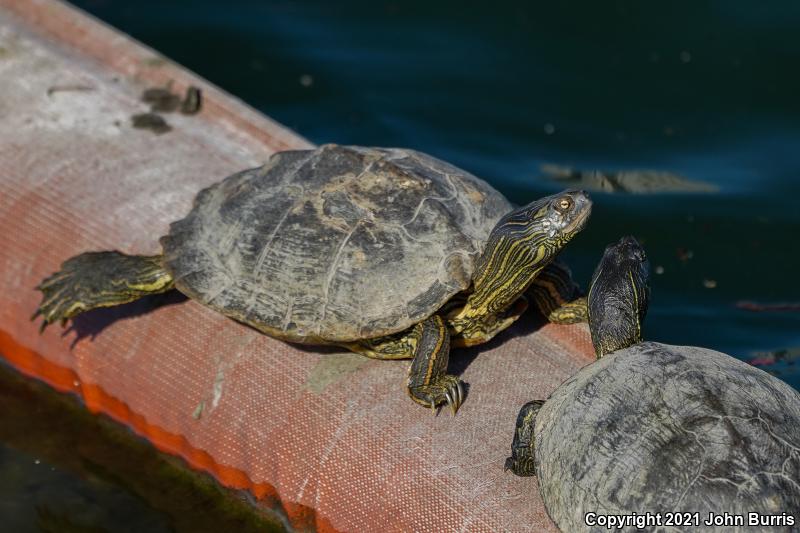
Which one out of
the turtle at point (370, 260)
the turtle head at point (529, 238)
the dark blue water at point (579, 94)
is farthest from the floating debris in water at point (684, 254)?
the turtle head at point (529, 238)

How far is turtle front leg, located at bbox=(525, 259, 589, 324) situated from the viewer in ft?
14.9

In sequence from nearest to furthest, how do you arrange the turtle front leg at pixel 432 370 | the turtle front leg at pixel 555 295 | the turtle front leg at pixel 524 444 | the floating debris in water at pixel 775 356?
the turtle front leg at pixel 524 444 → the turtle front leg at pixel 432 370 → the turtle front leg at pixel 555 295 → the floating debris in water at pixel 775 356

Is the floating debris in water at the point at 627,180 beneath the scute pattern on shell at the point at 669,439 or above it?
beneath

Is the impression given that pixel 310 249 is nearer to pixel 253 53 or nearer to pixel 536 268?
pixel 536 268

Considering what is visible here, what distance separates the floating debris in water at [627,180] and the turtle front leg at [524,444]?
3280 millimetres

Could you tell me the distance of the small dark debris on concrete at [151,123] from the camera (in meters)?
5.67

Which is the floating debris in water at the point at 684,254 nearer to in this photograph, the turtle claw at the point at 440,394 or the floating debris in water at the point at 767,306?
the floating debris in water at the point at 767,306

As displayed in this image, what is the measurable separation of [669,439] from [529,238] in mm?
1068

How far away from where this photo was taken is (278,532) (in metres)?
4.38

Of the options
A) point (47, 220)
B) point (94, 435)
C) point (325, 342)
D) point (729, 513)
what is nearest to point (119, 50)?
point (47, 220)

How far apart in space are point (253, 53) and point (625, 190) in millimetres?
3179

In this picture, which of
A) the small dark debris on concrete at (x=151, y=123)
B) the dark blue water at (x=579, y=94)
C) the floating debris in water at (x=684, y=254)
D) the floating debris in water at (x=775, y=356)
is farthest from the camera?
the dark blue water at (x=579, y=94)

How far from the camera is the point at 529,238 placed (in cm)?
408

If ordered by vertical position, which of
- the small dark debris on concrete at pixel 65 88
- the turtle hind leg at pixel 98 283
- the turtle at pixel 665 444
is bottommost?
the turtle hind leg at pixel 98 283
